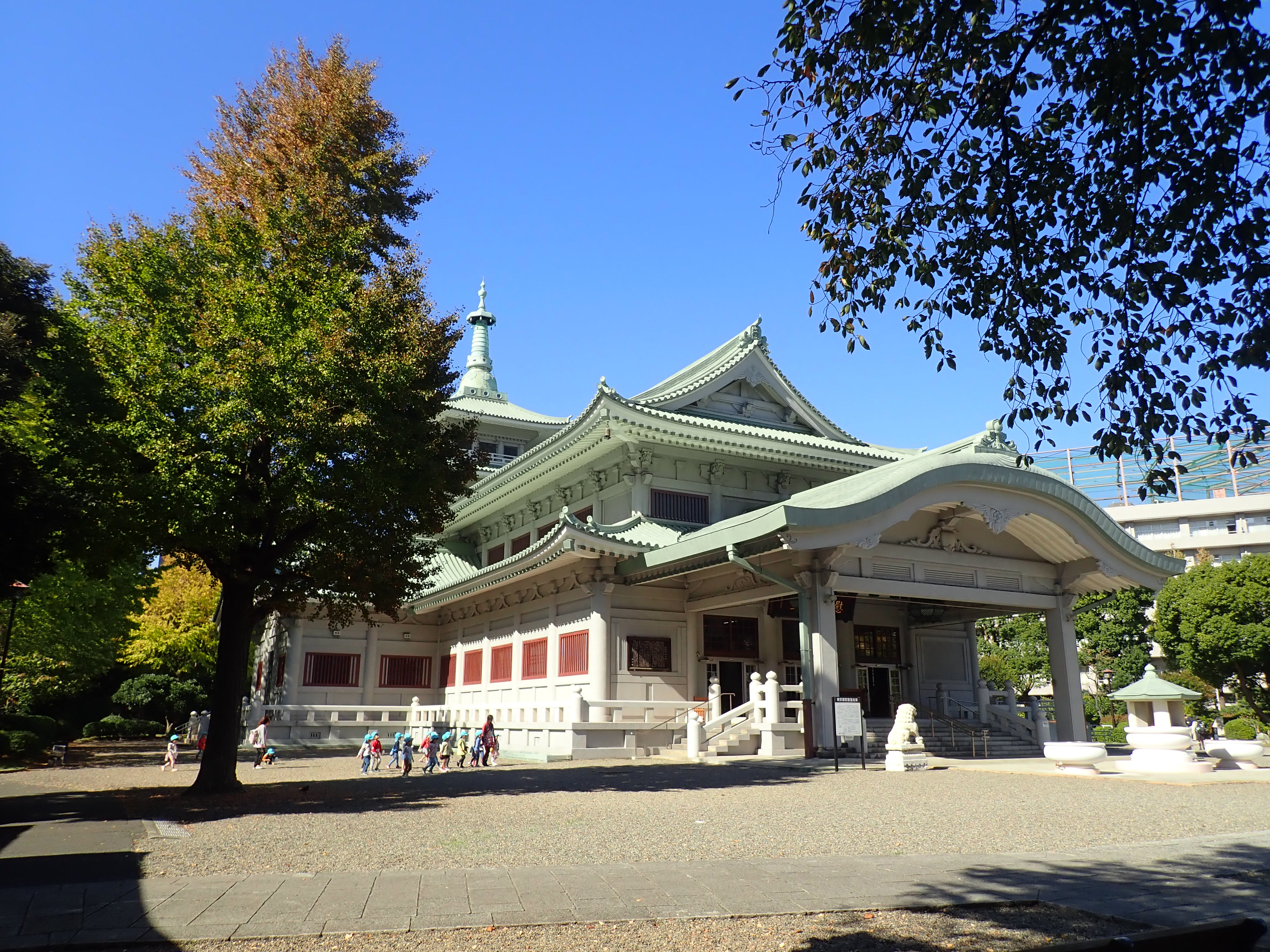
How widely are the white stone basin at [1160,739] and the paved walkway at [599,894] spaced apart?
35.9ft

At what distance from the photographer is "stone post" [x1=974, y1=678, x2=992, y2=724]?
25461 millimetres

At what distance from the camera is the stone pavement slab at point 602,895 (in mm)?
5879

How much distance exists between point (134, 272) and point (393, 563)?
266 inches

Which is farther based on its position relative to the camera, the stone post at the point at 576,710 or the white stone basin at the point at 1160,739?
the stone post at the point at 576,710

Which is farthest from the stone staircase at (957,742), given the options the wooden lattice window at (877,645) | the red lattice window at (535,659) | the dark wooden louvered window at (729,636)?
the red lattice window at (535,659)

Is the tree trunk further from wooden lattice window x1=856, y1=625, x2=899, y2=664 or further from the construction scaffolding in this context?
the construction scaffolding

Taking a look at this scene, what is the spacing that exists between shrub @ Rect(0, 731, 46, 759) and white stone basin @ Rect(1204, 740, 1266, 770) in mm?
32725

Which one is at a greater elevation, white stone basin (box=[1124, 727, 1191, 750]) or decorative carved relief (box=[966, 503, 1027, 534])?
decorative carved relief (box=[966, 503, 1027, 534])

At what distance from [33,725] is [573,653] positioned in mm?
21367

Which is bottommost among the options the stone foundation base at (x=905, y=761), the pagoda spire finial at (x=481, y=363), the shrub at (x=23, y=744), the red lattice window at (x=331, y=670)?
the shrub at (x=23, y=744)

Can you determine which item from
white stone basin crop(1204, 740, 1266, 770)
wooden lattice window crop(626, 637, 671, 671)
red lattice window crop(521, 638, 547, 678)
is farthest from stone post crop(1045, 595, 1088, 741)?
red lattice window crop(521, 638, 547, 678)

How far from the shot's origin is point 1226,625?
44.7 m

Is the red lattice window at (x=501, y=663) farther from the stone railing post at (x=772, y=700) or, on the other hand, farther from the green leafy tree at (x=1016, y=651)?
the green leafy tree at (x=1016, y=651)

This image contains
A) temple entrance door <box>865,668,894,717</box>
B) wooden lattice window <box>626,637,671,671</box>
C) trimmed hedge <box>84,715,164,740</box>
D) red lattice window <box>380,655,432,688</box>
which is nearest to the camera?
wooden lattice window <box>626,637,671,671</box>
